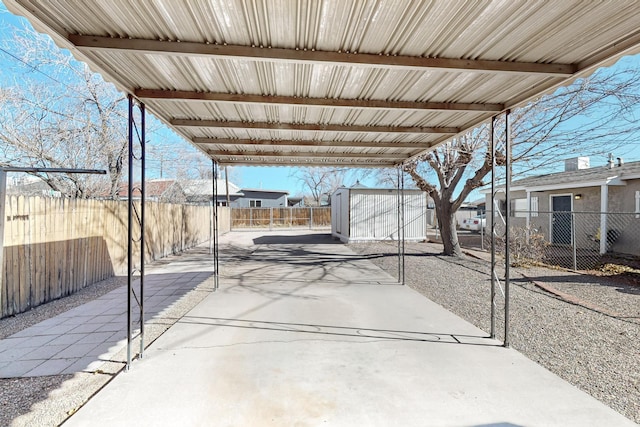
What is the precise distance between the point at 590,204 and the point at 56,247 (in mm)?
14105

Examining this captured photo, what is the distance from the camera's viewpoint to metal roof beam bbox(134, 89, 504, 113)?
301cm

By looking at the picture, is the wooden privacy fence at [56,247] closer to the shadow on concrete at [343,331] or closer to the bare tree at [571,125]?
the shadow on concrete at [343,331]

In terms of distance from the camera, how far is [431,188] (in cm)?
960

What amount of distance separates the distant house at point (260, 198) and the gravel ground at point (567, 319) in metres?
24.2

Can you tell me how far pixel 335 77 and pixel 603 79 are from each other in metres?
6.12

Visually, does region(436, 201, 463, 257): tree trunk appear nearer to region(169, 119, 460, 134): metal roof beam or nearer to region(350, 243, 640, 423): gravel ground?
region(350, 243, 640, 423): gravel ground

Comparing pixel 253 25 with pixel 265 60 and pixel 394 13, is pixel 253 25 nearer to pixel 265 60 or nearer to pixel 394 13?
pixel 265 60

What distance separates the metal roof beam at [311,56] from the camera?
2109 millimetres

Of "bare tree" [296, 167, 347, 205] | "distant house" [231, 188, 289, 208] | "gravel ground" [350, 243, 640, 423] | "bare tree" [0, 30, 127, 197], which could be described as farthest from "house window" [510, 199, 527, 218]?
"bare tree" [296, 167, 347, 205]

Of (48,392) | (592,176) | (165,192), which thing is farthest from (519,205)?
(165,192)

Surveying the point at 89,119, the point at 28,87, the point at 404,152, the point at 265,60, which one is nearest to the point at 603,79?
the point at 404,152

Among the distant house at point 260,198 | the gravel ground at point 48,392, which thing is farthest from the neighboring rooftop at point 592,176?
the distant house at point 260,198

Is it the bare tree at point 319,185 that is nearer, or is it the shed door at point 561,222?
the shed door at point 561,222

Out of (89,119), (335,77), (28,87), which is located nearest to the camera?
(335,77)
